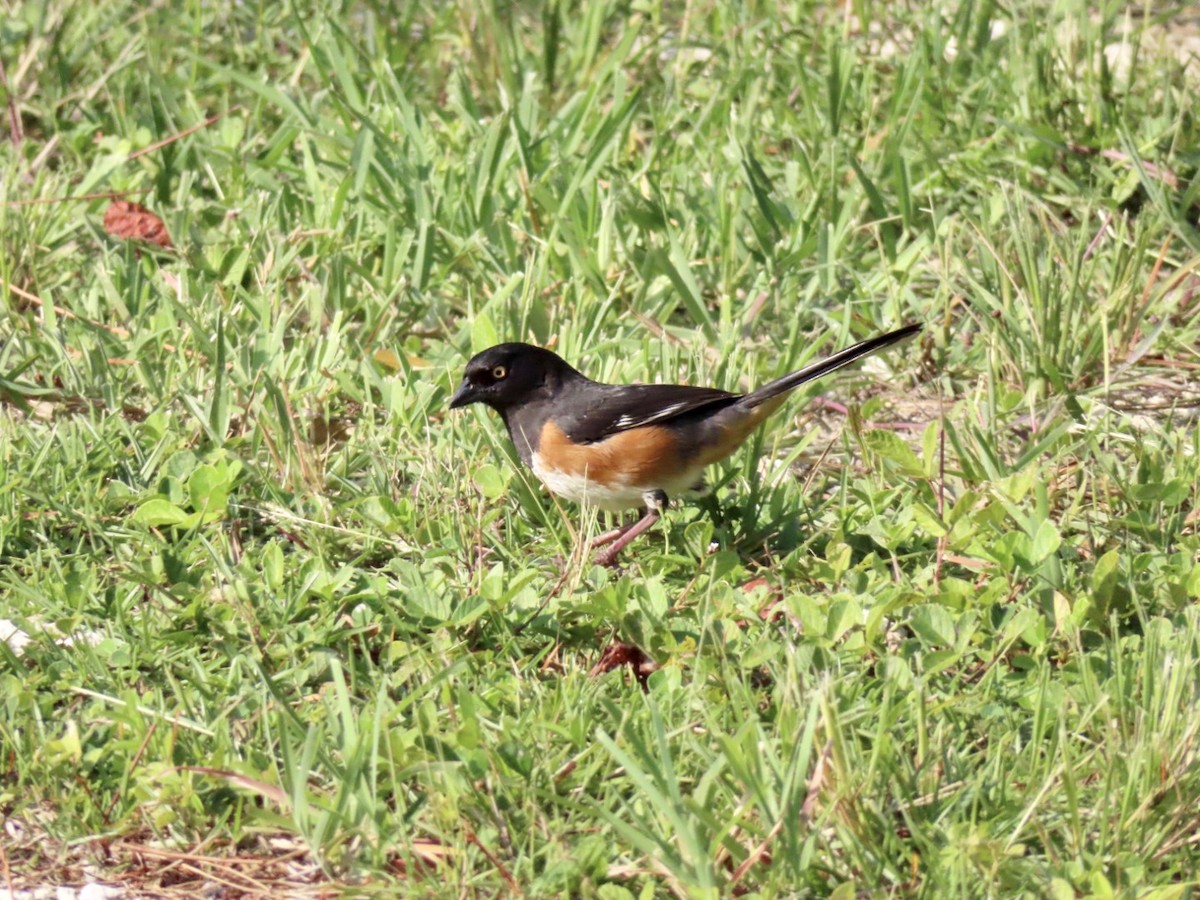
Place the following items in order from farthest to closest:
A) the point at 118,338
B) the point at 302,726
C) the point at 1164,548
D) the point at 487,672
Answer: the point at 118,338 < the point at 1164,548 < the point at 487,672 < the point at 302,726

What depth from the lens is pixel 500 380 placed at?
188 inches

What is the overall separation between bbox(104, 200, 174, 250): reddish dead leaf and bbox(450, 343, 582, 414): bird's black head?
1.72 m

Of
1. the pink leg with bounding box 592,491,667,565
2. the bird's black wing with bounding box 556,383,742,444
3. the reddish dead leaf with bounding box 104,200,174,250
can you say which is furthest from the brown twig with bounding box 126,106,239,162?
the pink leg with bounding box 592,491,667,565

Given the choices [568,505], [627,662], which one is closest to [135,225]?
[568,505]

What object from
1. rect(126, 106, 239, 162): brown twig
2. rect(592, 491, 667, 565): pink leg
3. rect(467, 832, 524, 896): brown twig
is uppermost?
rect(126, 106, 239, 162): brown twig

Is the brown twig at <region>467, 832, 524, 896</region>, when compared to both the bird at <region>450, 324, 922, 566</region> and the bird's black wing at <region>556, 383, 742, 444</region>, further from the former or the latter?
the bird's black wing at <region>556, 383, 742, 444</region>

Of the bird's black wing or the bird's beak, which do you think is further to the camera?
the bird's beak

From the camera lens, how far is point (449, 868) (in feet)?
10.0

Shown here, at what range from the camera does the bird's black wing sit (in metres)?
4.59

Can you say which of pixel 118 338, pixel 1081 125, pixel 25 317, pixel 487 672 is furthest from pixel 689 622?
pixel 1081 125

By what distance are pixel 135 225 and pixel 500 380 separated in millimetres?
1953

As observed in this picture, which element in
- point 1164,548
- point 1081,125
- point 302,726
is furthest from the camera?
point 1081,125

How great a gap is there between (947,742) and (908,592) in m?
0.57

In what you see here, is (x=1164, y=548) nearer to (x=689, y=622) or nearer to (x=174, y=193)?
(x=689, y=622)
